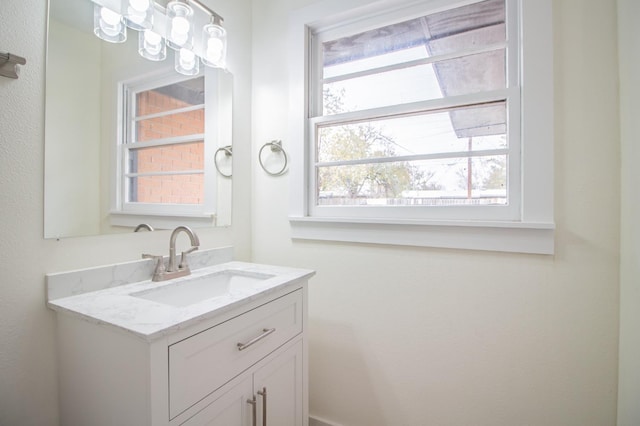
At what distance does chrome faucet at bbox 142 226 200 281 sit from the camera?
3.68 ft

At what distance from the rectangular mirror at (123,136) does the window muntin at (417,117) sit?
0.54m

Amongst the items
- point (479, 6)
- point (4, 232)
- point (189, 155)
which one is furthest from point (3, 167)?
point (479, 6)

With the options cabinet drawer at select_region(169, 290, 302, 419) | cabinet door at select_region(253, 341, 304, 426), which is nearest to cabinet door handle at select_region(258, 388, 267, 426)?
cabinet door at select_region(253, 341, 304, 426)

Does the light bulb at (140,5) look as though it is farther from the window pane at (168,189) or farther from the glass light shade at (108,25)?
the window pane at (168,189)

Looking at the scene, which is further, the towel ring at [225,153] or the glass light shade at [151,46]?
the towel ring at [225,153]

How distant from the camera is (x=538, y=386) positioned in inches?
44.4

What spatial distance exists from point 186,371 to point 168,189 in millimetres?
786

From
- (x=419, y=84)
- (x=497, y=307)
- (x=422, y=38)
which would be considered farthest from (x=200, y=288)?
(x=422, y=38)

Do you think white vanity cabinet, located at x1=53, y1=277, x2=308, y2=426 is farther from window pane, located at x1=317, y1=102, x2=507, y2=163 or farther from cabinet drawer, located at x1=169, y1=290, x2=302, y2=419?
window pane, located at x1=317, y1=102, x2=507, y2=163

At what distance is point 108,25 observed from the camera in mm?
1045

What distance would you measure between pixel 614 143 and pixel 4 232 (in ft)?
6.26

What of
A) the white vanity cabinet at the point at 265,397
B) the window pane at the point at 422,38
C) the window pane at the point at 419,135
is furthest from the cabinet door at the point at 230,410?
the window pane at the point at 422,38

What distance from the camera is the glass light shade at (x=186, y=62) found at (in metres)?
1.30

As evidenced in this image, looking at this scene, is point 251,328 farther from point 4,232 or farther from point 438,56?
point 438,56
